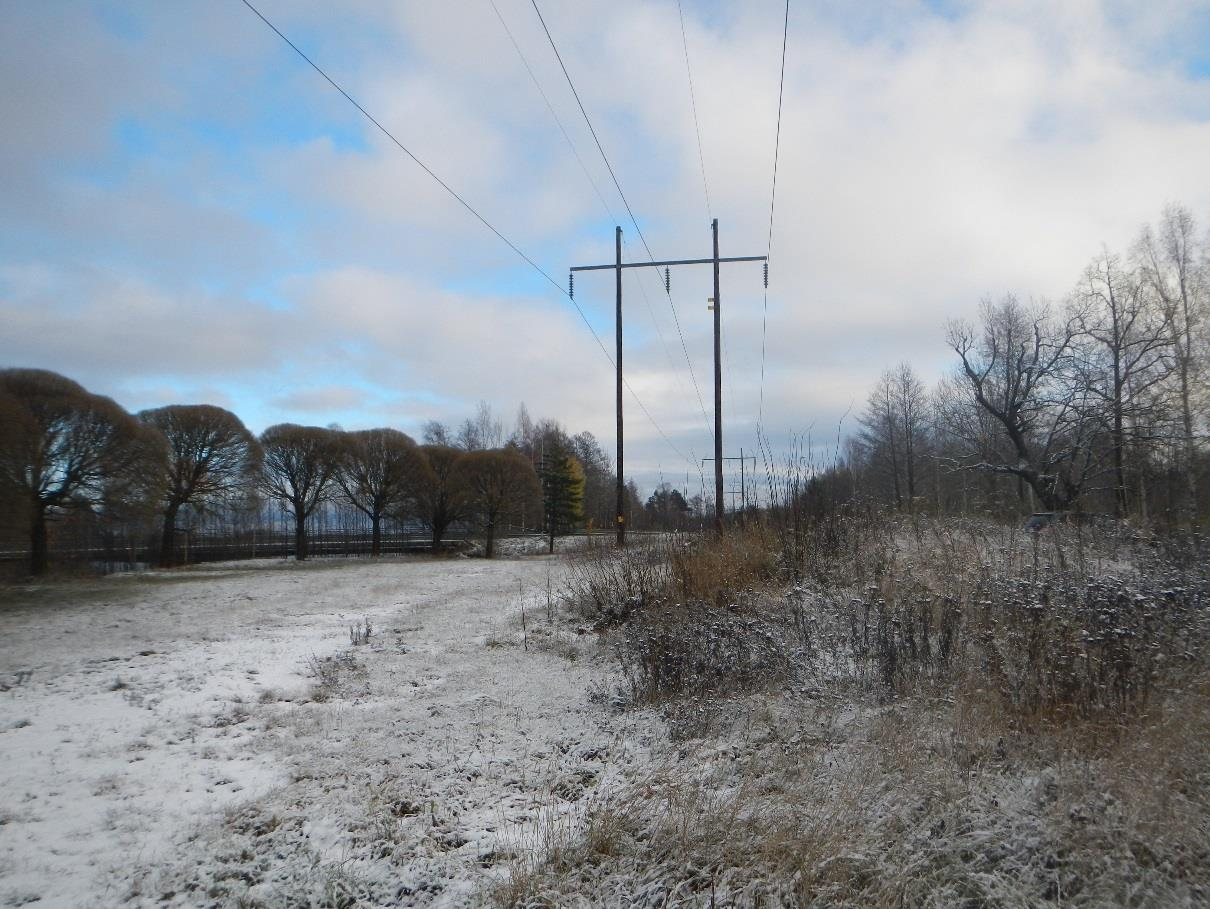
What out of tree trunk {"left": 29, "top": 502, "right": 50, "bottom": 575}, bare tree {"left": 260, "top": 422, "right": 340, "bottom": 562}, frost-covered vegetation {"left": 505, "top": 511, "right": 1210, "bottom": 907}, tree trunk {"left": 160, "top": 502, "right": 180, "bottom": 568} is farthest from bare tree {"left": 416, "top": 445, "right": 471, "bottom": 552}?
frost-covered vegetation {"left": 505, "top": 511, "right": 1210, "bottom": 907}

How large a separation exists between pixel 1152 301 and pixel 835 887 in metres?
32.0

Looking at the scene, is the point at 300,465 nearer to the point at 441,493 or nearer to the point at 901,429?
the point at 441,493

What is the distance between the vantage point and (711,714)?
4.72m

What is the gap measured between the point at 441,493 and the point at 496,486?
9.30ft

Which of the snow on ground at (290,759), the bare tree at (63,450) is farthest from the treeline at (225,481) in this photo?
the snow on ground at (290,759)

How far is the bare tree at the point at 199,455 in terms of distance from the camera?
24031 mm

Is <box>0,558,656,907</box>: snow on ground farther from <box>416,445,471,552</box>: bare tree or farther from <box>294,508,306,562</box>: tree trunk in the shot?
<box>416,445,471,552</box>: bare tree

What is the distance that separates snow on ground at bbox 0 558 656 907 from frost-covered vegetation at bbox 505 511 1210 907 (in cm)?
54

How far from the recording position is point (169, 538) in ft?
82.3

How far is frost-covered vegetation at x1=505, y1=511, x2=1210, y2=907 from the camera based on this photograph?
2752 millimetres

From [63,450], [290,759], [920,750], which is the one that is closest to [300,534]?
[63,450]

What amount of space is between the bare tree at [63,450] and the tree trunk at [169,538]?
27.6ft

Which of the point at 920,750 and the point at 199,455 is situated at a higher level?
the point at 199,455

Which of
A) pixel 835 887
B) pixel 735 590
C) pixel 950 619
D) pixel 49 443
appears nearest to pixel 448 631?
pixel 735 590
